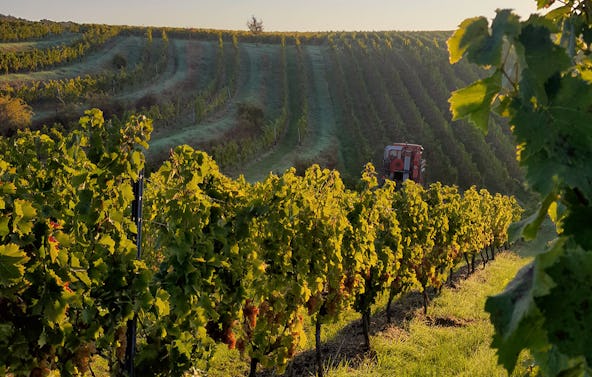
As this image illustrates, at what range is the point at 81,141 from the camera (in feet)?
13.3

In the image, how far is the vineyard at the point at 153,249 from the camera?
3.51m

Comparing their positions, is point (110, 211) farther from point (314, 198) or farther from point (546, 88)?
point (546, 88)

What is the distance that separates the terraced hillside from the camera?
33.7 metres

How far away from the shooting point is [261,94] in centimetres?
4669

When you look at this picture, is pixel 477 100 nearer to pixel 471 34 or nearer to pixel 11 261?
pixel 471 34

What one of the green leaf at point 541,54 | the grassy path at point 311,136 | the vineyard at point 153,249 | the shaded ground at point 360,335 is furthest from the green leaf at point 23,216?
the grassy path at point 311,136

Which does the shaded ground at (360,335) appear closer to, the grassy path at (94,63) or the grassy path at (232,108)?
Answer: the grassy path at (232,108)

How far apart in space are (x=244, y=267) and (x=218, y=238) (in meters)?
0.71

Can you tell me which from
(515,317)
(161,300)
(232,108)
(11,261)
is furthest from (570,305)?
(232,108)

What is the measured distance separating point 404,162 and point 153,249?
2276 centimetres

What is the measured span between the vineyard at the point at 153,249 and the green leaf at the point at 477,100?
2840mm

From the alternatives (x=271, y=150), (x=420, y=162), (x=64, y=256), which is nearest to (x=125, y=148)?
(x=64, y=256)

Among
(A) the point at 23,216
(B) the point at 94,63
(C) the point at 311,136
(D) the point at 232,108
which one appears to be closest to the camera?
(A) the point at 23,216

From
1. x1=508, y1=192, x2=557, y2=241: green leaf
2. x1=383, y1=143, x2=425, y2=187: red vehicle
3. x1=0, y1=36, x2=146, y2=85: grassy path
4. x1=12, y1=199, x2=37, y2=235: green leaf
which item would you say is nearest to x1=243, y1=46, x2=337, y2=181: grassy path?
x1=383, y1=143, x2=425, y2=187: red vehicle
